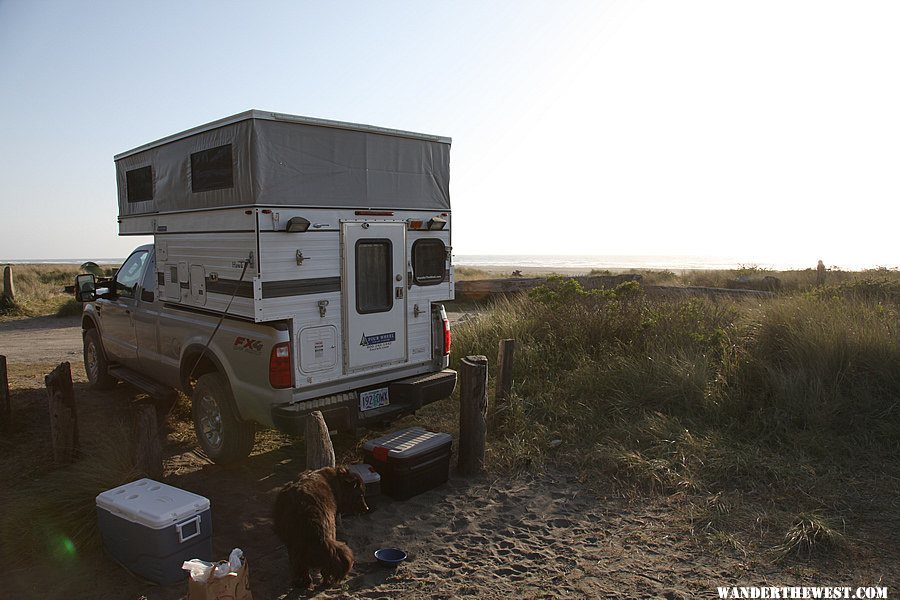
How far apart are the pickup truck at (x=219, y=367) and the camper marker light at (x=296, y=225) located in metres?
0.79

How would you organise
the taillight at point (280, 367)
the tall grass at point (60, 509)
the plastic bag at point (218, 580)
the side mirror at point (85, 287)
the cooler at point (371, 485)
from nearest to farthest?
the plastic bag at point (218, 580)
the tall grass at point (60, 509)
the cooler at point (371, 485)
the taillight at point (280, 367)
the side mirror at point (85, 287)

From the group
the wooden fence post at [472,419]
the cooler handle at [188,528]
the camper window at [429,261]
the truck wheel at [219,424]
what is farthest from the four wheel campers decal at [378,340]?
the cooler handle at [188,528]

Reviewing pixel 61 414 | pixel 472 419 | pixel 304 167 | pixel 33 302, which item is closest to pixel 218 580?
pixel 472 419

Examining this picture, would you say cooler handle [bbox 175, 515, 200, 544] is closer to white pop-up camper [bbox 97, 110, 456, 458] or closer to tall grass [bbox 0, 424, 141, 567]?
tall grass [bbox 0, 424, 141, 567]

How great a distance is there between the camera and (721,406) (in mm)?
6758

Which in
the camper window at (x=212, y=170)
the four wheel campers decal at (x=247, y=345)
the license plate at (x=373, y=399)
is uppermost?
the camper window at (x=212, y=170)

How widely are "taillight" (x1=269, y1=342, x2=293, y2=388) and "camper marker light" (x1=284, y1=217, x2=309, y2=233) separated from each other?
0.97 m

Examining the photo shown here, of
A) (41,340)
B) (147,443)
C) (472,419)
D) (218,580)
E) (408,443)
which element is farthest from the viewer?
(41,340)

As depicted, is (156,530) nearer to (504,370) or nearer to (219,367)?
(219,367)

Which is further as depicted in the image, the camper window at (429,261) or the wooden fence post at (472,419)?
the camper window at (429,261)

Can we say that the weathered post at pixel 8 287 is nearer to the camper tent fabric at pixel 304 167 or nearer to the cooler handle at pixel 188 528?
the camper tent fabric at pixel 304 167

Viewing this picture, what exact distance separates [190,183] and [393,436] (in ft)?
10.3

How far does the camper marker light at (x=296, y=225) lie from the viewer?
530 cm

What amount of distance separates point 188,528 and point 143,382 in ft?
12.6
